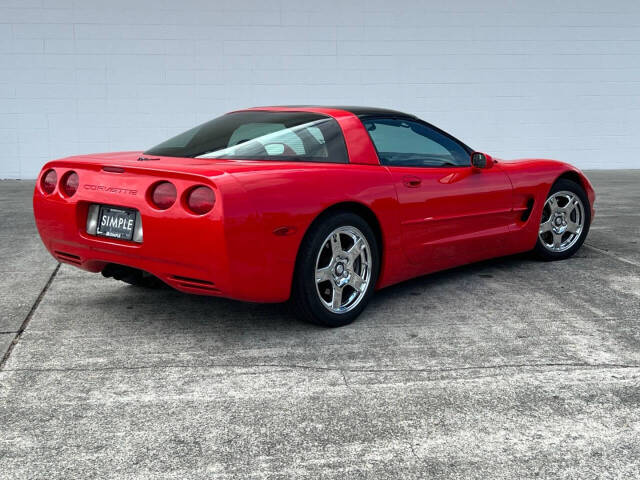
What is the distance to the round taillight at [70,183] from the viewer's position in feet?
12.5

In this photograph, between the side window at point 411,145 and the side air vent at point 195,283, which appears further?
the side window at point 411,145

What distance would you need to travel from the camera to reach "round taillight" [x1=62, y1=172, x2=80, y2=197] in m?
3.80

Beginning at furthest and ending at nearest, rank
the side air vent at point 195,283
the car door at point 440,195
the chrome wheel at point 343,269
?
the car door at point 440,195, the chrome wheel at point 343,269, the side air vent at point 195,283

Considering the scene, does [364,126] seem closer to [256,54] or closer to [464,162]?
[464,162]

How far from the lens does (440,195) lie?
4.38 m

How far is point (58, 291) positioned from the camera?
458cm

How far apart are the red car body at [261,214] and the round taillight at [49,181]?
3cm

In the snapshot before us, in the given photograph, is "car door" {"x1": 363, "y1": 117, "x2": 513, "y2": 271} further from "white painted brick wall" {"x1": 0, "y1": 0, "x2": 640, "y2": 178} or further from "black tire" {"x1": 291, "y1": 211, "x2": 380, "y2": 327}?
"white painted brick wall" {"x1": 0, "y1": 0, "x2": 640, "y2": 178}

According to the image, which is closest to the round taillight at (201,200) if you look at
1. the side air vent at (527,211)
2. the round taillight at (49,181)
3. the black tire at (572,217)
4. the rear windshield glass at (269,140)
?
the rear windshield glass at (269,140)

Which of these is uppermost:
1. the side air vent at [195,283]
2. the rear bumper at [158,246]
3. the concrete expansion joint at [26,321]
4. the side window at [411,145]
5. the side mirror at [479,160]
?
the side window at [411,145]

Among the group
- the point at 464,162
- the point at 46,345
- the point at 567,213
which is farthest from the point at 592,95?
the point at 46,345

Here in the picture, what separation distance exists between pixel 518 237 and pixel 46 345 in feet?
10.3

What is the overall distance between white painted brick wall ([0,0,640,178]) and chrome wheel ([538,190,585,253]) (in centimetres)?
772

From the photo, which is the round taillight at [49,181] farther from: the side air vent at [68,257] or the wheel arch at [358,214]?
the wheel arch at [358,214]
